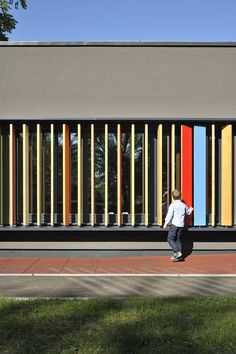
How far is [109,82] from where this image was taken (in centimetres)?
1215

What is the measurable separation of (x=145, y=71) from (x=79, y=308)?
699 centimetres

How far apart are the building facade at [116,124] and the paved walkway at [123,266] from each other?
0.80m

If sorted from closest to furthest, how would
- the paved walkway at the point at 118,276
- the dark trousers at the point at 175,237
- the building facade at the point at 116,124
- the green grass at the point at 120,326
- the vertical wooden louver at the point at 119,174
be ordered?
the green grass at the point at 120,326, the paved walkway at the point at 118,276, the dark trousers at the point at 175,237, the vertical wooden louver at the point at 119,174, the building facade at the point at 116,124

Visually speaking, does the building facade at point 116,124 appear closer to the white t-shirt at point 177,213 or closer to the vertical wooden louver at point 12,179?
the vertical wooden louver at point 12,179

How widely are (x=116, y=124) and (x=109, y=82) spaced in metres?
1.04

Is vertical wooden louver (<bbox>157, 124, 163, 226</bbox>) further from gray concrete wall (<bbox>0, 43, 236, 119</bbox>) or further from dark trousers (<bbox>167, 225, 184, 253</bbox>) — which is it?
dark trousers (<bbox>167, 225, 184, 253</bbox>)

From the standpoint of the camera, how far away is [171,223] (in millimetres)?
11477

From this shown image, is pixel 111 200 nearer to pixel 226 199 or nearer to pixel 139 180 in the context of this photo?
pixel 139 180

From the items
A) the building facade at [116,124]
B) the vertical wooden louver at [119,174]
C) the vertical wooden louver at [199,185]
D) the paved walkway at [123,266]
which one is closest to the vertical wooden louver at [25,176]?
the building facade at [116,124]

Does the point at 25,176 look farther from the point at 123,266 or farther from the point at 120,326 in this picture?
the point at 120,326

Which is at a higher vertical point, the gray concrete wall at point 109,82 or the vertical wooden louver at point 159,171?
the gray concrete wall at point 109,82

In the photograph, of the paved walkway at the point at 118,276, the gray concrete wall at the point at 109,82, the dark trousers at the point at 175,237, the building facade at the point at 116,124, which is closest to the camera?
the paved walkway at the point at 118,276

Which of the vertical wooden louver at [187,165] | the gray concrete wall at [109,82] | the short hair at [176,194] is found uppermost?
the gray concrete wall at [109,82]

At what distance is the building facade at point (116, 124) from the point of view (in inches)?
472
